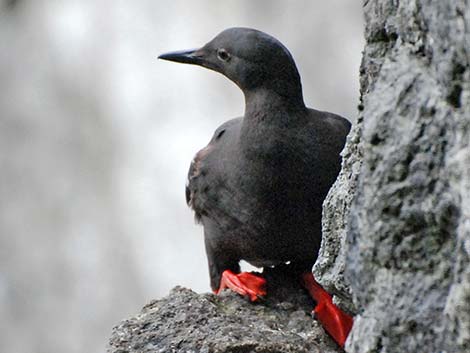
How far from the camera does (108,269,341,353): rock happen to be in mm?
3557

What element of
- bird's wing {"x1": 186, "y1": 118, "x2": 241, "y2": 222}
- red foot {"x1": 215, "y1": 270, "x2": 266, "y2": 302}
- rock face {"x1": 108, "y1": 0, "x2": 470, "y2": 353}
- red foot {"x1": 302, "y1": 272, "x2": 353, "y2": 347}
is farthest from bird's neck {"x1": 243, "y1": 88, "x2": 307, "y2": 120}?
rock face {"x1": 108, "y1": 0, "x2": 470, "y2": 353}

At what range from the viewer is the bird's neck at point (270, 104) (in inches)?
192

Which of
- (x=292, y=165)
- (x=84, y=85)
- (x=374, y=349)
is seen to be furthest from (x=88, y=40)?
(x=374, y=349)

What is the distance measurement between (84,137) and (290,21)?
241 centimetres

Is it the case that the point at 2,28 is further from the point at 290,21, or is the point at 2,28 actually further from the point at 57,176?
the point at 290,21

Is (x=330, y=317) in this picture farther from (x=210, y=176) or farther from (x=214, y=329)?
(x=210, y=176)

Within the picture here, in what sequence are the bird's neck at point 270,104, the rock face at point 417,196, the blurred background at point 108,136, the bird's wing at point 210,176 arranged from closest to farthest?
the rock face at point 417,196
the bird's neck at point 270,104
the bird's wing at point 210,176
the blurred background at point 108,136

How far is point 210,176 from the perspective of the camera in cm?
514

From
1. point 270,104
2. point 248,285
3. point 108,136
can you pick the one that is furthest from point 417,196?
point 108,136

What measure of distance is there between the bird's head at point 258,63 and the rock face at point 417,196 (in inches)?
99.0

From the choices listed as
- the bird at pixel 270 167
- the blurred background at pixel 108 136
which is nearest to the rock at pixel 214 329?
the bird at pixel 270 167

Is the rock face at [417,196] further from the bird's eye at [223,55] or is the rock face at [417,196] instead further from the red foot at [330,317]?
the bird's eye at [223,55]

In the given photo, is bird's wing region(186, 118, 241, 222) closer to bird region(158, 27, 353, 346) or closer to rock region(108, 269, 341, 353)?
bird region(158, 27, 353, 346)

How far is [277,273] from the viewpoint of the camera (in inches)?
190
